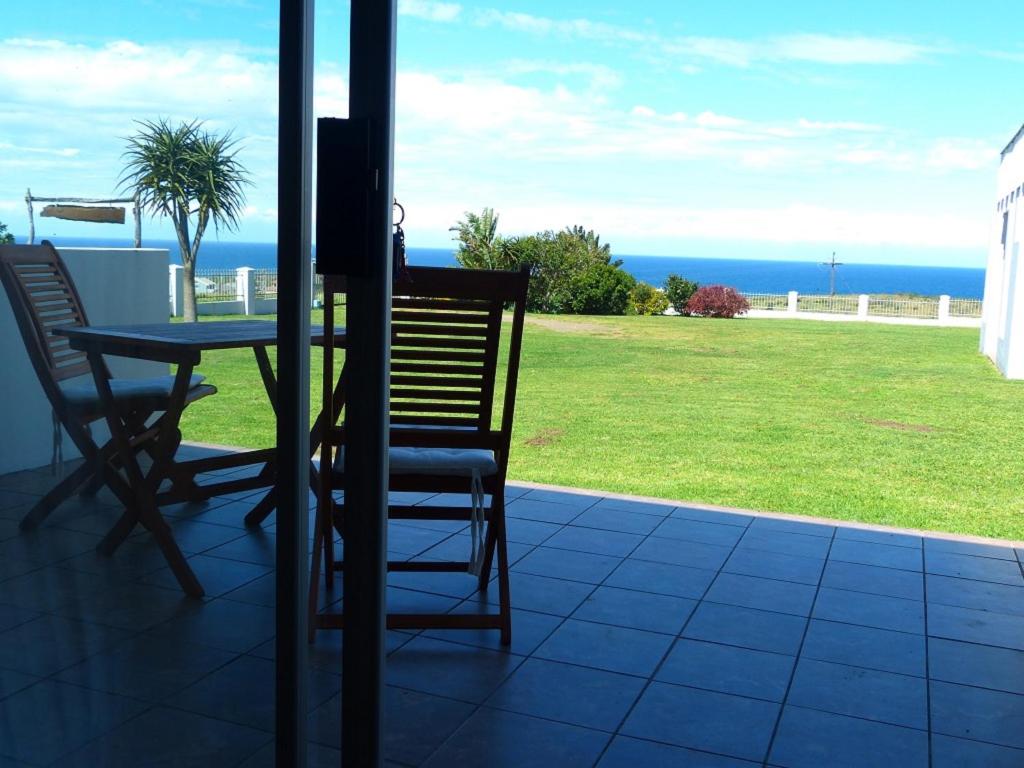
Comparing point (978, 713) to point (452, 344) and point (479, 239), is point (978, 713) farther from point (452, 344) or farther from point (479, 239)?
point (479, 239)

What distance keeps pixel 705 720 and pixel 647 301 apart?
21.6 meters

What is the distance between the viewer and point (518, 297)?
2.71 meters

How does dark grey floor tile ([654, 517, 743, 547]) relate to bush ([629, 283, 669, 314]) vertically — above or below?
below

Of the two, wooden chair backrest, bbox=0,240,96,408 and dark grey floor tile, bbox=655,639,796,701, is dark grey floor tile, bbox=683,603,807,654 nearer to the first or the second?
dark grey floor tile, bbox=655,639,796,701

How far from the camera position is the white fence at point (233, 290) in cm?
156

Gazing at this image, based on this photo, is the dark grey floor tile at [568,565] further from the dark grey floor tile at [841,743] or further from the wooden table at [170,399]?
the wooden table at [170,399]

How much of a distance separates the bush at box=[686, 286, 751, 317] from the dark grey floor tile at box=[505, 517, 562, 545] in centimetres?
2025

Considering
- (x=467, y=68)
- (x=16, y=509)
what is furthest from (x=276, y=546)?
(x=467, y=68)

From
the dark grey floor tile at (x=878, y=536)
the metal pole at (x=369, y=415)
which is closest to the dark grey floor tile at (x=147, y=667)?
the metal pole at (x=369, y=415)

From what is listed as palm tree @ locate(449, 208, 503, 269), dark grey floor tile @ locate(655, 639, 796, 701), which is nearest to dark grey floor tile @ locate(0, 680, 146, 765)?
dark grey floor tile @ locate(655, 639, 796, 701)

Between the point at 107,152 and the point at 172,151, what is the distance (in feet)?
0.35

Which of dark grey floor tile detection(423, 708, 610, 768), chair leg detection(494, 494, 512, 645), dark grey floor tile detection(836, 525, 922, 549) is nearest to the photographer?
dark grey floor tile detection(423, 708, 610, 768)

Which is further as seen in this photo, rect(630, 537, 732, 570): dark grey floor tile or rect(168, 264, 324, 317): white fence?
rect(630, 537, 732, 570): dark grey floor tile

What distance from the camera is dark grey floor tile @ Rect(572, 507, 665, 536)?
3.87 m
